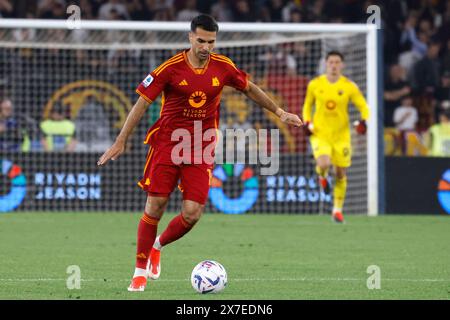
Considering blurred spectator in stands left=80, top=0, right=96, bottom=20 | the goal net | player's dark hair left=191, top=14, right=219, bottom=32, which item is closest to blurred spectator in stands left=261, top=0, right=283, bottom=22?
the goal net

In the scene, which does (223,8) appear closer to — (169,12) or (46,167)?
(169,12)

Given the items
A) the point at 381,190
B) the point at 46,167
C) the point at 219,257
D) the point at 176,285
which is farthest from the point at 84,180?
the point at 176,285

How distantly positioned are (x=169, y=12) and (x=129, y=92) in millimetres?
3223

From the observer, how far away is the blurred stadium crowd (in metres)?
20.2

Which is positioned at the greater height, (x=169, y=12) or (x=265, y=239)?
(x=169, y=12)

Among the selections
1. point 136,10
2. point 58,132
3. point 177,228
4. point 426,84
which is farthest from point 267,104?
point 136,10

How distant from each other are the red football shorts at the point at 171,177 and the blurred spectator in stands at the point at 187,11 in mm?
12510

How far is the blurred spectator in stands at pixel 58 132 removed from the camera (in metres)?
17.8

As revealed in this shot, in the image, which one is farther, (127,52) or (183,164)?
(127,52)

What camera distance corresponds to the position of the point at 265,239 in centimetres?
1315

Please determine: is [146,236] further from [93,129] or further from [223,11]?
[223,11]

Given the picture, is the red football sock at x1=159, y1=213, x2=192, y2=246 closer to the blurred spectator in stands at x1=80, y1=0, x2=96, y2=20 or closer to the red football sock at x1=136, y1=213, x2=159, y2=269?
the red football sock at x1=136, y1=213, x2=159, y2=269

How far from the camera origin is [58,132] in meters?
17.9

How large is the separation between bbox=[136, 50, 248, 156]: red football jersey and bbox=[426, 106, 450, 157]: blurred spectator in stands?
33.5ft
